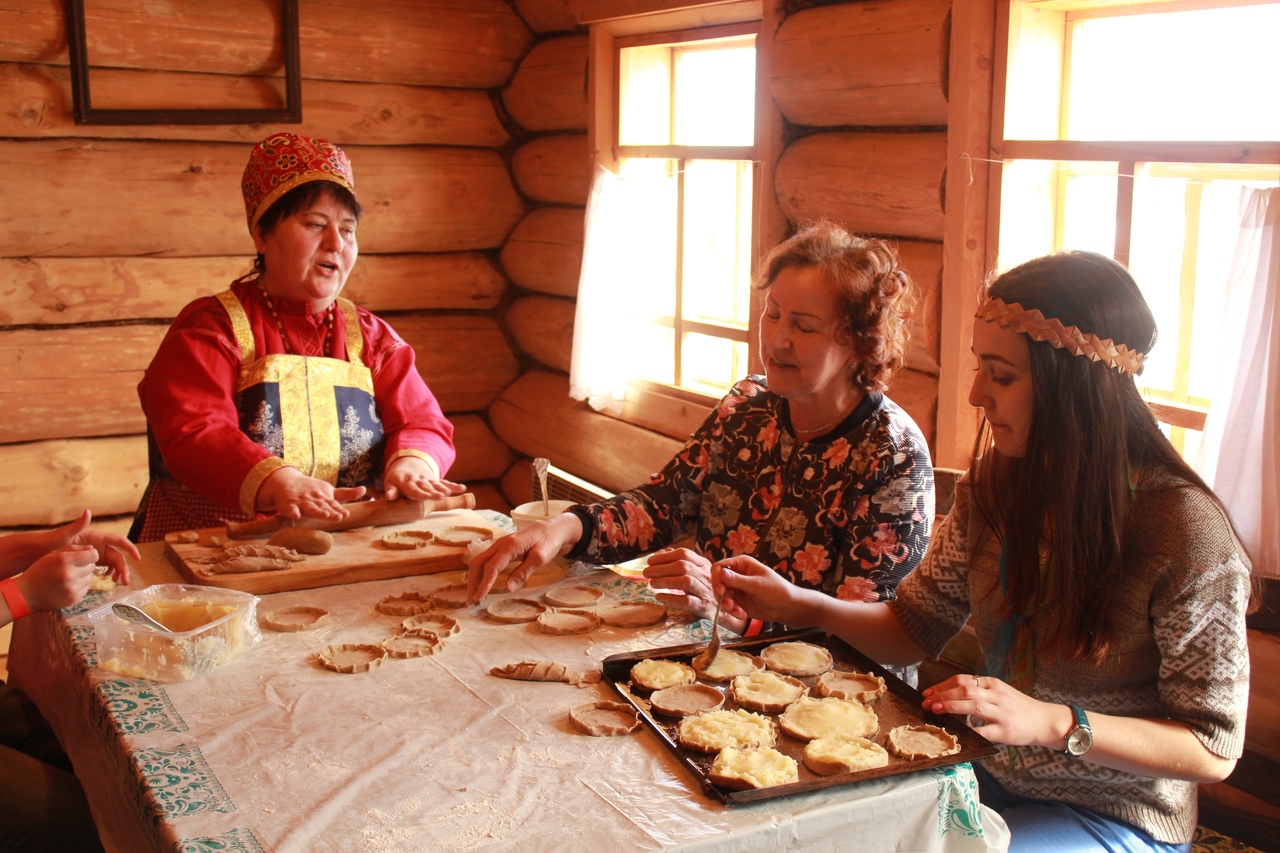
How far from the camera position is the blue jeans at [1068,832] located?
189 centimetres

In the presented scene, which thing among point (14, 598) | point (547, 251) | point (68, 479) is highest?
point (547, 251)

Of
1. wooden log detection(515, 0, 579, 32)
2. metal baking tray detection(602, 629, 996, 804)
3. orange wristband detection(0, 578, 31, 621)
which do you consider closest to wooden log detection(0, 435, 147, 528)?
wooden log detection(515, 0, 579, 32)

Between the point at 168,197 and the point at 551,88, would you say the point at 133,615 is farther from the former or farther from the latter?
the point at 551,88

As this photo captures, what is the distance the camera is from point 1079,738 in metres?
1.76

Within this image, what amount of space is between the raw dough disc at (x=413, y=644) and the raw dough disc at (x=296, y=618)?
0.16 metres

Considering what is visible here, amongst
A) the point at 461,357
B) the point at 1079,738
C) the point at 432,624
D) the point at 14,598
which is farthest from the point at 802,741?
the point at 461,357

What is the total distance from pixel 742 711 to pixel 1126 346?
891 millimetres

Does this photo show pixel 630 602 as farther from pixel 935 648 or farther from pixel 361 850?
pixel 361 850

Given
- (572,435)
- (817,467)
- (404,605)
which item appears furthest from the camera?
(572,435)

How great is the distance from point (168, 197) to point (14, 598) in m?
3.06

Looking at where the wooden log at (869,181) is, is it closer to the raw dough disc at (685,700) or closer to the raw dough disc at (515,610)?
the raw dough disc at (515,610)

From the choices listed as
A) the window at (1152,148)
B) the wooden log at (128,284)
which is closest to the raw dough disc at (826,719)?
the window at (1152,148)

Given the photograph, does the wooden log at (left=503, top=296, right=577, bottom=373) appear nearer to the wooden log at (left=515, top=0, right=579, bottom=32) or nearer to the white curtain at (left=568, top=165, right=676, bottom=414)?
the white curtain at (left=568, top=165, right=676, bottom=414)

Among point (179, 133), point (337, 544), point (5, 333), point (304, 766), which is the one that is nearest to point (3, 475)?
point (5, 333)
